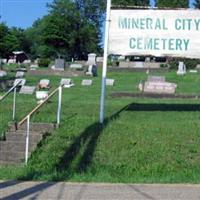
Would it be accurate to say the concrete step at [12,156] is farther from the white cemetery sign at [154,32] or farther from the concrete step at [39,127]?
the white cemetery sign at [154,32]

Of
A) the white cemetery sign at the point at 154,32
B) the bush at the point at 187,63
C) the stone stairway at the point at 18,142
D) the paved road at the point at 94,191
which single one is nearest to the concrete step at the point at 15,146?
the stone stairway at the point at 18,142

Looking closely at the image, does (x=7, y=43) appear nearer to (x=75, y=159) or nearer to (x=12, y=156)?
(x=12, y=156)

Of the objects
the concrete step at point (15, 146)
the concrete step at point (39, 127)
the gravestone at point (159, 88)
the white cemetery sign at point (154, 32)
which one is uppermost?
the white cemetery sign at point (154, 32)

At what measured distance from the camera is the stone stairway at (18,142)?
12578 millimetres

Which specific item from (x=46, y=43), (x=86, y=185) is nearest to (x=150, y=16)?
(x=86, y=185)

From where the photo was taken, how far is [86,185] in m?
9.99

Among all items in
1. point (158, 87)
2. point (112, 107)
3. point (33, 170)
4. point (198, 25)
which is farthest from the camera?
point (158, 87)

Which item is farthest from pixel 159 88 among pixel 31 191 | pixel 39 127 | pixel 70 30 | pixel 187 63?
pixel 70 30

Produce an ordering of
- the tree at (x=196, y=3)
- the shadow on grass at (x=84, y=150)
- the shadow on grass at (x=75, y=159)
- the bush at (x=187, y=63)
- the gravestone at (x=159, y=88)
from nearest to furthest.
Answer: the shadow on grass at (x=75, y=159) < the shadow on grass at (x=84, y=150) < the gravestone at (x=159, y=88) < the bush at (x=187, y=63) < the tree at (x=196, y=3)

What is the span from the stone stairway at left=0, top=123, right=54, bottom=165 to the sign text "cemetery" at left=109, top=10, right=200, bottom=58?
8.66ft

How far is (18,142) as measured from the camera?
13219 mm

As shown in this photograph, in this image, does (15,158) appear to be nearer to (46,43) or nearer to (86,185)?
(86,185)

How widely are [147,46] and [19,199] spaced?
750 cm

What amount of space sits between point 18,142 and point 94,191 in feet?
13.4
